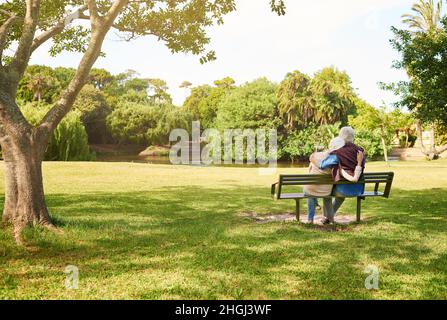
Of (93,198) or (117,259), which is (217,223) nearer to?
(117,259)

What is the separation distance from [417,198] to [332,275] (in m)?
10.4

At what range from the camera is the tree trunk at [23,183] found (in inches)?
301

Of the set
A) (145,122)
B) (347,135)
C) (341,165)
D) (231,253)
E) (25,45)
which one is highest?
(145,122)

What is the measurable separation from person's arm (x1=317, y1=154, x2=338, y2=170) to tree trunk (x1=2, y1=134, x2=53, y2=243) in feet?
17.9

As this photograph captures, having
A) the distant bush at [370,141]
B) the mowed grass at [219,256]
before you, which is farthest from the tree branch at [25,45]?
the distant bush at [370,141]

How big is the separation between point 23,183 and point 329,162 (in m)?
5.89

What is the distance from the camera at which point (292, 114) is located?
56969mm

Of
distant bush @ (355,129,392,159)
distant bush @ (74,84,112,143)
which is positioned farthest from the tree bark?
distant bush @ (74,84,112,143)

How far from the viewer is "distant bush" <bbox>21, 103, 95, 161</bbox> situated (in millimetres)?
36031

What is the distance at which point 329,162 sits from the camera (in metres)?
8.54

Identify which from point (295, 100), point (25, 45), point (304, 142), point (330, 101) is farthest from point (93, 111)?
point (25, 45)

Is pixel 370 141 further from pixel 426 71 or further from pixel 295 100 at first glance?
pixel 426 71

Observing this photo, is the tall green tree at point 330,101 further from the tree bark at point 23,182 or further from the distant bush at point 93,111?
the tree bark at point 23,182
